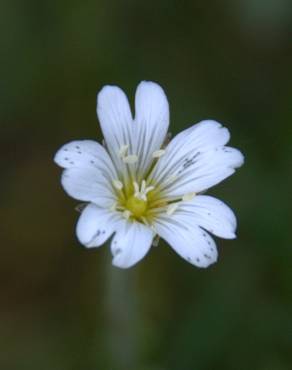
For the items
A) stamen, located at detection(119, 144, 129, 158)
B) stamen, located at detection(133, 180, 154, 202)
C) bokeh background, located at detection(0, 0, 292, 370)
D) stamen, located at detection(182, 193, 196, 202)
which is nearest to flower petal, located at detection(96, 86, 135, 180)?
stamen, located at detection(119, 144, 129, 158)

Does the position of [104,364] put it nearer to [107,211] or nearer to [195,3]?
[107,211]

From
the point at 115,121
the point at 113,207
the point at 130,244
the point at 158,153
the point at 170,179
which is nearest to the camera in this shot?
the point at 130,244

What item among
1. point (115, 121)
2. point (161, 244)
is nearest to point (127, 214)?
point (115, 121)

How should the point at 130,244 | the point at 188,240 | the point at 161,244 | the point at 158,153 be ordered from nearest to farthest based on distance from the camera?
the point at 130,244
the point at 188,240
the point at 158,153
the point at 161,244

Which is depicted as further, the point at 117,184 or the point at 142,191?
the point at 142,191

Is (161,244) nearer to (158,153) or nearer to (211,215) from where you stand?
(158,153)

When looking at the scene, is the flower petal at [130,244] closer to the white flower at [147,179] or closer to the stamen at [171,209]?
the white flower at [147,179]

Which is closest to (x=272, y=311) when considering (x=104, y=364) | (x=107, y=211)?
(x=104, y=364)
